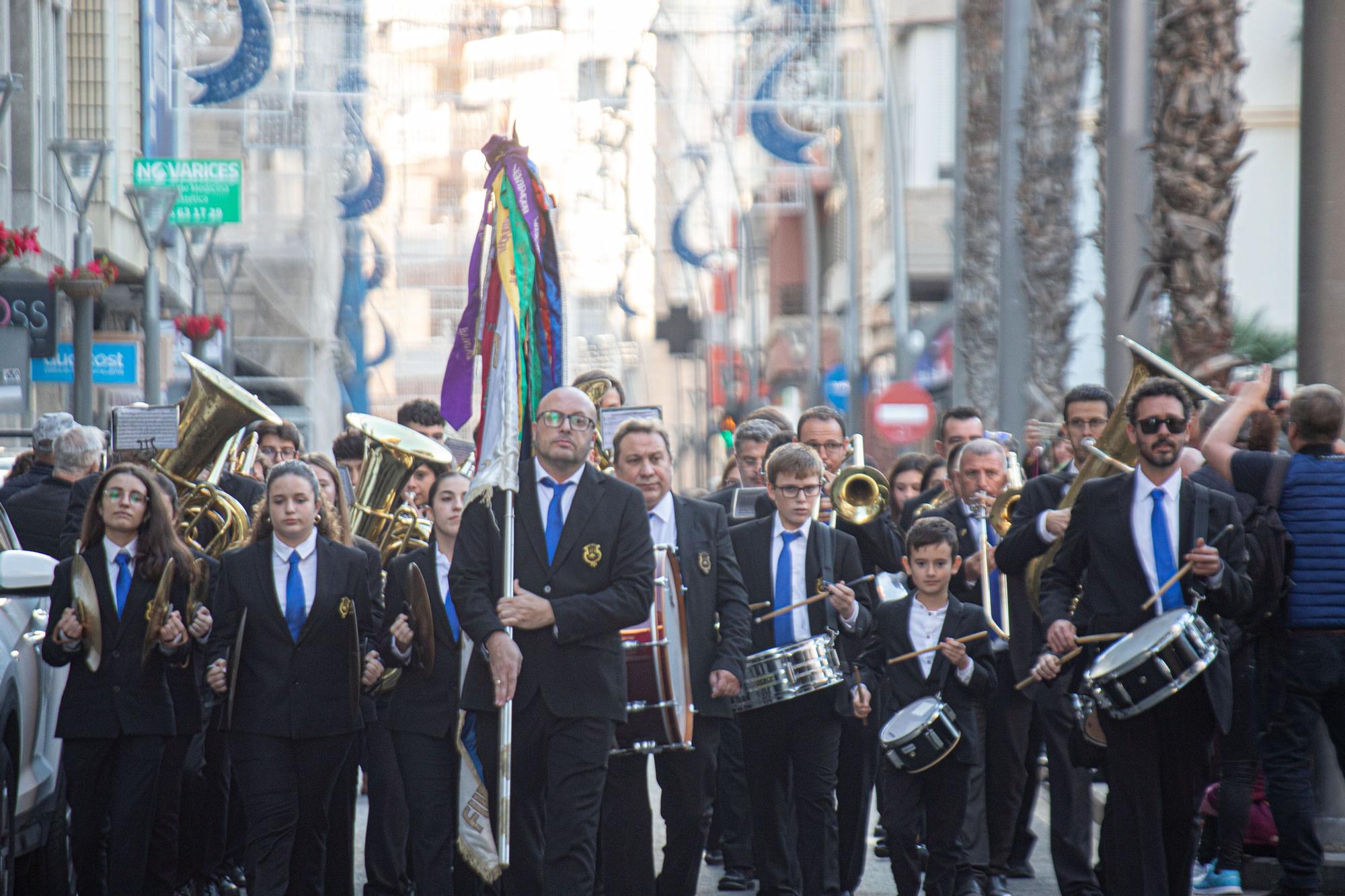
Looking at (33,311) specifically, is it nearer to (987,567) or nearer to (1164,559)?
(987,567)

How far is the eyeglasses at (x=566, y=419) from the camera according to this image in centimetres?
778

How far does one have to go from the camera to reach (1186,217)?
12430mm

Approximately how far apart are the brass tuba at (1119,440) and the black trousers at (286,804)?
285 cm

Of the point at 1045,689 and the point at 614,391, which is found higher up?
the point at 614,391

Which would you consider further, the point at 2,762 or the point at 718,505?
the point at 718,505

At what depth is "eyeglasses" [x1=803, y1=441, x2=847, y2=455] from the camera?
404 inches

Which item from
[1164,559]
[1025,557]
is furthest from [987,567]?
[1164,559]

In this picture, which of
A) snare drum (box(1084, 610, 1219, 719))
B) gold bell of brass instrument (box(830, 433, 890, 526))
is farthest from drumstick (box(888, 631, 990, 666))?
snare drum (box(1084, 610, 1219, 719))

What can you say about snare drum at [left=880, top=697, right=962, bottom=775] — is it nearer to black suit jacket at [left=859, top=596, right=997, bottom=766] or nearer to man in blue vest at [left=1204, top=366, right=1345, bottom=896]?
black suit jacket at [left=859, top=596, right=997, bottom=766]

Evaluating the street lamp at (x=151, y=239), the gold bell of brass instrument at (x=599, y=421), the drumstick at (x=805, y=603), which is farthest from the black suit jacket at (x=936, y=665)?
the street lamp at (x=151, y=239)

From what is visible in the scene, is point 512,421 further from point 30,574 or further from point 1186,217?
point 1186,217

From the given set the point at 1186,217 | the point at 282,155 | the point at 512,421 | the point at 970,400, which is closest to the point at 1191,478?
the point at 512,421

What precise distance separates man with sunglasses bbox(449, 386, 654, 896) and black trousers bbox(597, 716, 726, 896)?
42 centimetres

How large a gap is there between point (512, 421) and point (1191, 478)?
2.95 meters
